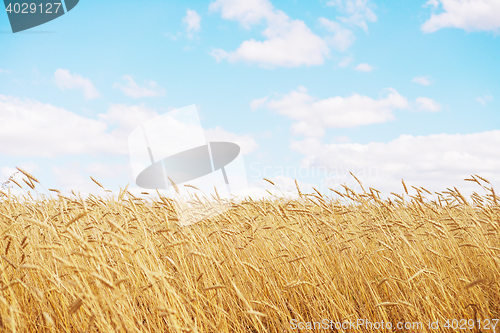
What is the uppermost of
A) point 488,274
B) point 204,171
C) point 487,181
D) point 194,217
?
point 204,171

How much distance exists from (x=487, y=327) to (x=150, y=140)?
377 centimetres

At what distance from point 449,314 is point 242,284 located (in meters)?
1.35

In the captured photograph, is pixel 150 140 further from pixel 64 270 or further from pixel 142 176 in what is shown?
pixel 64 270

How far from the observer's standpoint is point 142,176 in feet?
15.1

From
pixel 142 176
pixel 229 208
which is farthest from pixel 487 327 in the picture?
pixel 142 176

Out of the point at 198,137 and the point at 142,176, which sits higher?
the point at 198,137

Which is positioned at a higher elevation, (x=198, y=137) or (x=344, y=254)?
(x=198, y=137)

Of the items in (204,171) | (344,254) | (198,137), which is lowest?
(344,254)

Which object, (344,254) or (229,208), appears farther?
(229,208)

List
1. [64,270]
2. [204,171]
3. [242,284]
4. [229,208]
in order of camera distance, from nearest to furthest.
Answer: [242,284], [64,270], [229,208], [204,171]

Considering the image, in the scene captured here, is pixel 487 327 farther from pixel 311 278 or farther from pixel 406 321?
pixel 311 278

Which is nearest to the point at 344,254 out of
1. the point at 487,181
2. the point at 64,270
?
the point at 487,181

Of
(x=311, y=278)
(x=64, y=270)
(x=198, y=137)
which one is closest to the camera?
(x=311, y=278)

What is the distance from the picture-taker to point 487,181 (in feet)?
9.20
